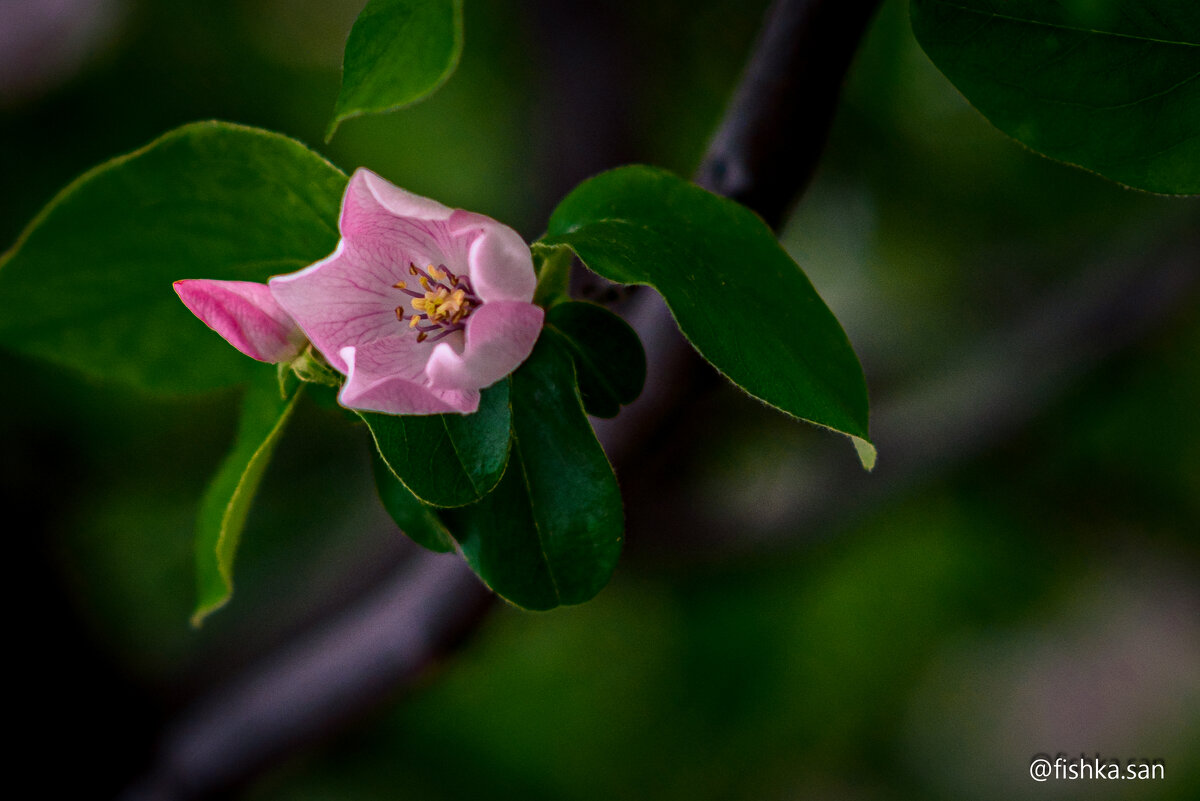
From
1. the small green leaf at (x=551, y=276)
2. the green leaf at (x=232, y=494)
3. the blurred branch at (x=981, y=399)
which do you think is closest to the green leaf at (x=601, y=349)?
the small green leaf at (x=551, y=276)

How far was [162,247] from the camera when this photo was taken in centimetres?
40

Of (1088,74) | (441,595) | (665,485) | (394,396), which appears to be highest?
(1088,74)

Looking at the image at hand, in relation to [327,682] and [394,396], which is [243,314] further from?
[327,682]

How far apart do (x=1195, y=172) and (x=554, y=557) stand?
264 millimetres

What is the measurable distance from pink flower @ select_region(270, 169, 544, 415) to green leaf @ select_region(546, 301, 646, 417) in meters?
0.03

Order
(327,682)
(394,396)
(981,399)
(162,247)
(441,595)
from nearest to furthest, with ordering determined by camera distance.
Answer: (394,396)
(162,247)
(441,595)
(327,682)
(981,399)

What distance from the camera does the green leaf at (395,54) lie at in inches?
11.6

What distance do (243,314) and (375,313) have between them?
67 mm

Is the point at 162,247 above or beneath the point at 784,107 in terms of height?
beneath

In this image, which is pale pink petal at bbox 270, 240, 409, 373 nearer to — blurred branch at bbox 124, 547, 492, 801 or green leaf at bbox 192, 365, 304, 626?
green leaf at bbox 192, 365, 304, 626

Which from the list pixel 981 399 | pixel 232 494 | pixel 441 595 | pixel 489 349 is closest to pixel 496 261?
pixel 489 349

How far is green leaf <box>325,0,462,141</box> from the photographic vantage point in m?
0.29

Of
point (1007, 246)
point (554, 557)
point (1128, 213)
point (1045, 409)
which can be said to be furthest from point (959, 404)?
point (554, 557)

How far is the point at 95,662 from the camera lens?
130cm
